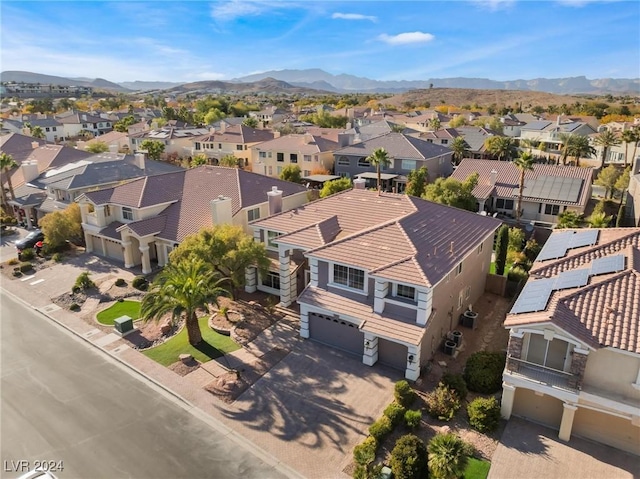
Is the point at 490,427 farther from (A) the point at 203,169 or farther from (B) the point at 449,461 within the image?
(A) the point at 203,169

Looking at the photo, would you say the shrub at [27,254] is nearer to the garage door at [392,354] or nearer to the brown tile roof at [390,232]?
the brown tile roof at [390,232]

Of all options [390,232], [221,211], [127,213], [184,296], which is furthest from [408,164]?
[184,296]

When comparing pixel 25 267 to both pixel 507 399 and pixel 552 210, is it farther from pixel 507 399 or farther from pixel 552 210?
pixel 552 210

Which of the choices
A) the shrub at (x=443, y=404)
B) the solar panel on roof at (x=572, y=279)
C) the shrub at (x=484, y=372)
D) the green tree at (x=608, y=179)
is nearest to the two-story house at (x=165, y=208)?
the shrub at (x=484, y=372)

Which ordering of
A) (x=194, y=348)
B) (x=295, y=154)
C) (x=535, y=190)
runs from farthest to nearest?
(x=295, y=154) < (x=535, y=190) < (x=194, y=348)

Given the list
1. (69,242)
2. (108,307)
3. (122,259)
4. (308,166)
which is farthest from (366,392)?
(308,166)

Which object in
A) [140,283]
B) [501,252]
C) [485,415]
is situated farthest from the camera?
[501,252]
